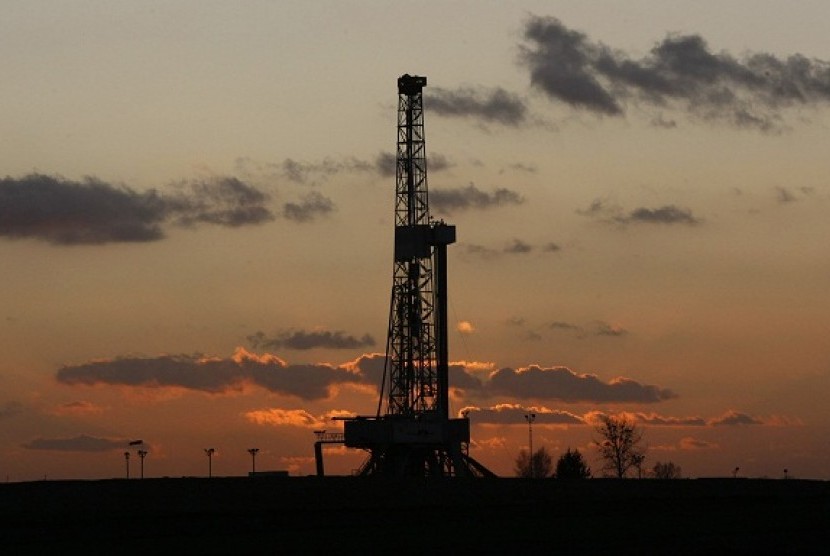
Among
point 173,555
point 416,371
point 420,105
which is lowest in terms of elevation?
point 173,555

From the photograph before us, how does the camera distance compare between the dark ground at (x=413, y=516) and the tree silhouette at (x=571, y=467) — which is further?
the tree silhouette at (x=571, y=467)

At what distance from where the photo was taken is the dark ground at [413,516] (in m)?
70.9

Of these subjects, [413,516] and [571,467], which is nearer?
[413,516]

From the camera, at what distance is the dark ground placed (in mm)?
70938

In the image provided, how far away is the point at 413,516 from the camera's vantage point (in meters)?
91.5

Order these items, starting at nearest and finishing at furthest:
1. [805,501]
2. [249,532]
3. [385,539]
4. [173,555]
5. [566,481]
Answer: [173,555] → [385,539] → [249,532] → [805,501] → [566,481]

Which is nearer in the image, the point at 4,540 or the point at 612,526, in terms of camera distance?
the point at 4,540

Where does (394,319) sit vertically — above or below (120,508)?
above

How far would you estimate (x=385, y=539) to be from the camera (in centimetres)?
7412

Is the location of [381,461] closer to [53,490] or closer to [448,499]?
[448,499]

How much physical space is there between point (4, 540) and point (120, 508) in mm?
21164

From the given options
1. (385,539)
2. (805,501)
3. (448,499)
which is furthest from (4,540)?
(805,501)

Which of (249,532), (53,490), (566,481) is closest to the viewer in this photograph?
(249,532)

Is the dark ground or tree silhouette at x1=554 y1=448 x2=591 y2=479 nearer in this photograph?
the dark ground
